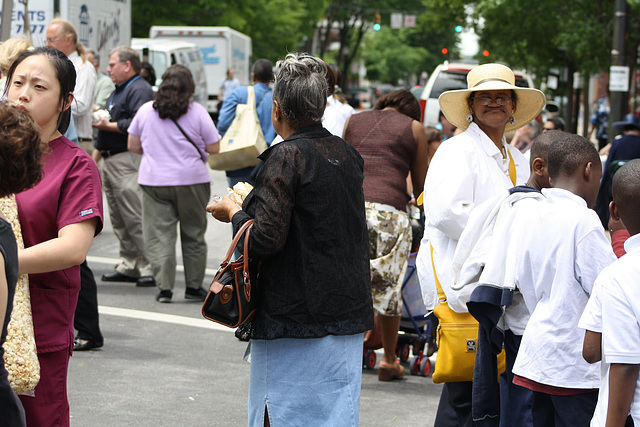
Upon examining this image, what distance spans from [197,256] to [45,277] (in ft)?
17.3

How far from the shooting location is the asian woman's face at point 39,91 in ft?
10.2

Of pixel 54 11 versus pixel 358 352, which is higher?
pixel 54 11

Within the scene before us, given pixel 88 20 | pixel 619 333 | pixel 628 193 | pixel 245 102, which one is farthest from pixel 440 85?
pixel 619 333

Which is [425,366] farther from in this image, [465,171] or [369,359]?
[465,171]

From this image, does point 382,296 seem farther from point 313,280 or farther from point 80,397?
point 313,280

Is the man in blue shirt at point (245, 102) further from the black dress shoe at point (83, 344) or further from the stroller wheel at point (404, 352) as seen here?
the stroller wheel at point (404, 352)

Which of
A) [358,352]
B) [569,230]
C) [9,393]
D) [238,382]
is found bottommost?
[238,382]

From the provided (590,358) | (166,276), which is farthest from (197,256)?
(590,358)

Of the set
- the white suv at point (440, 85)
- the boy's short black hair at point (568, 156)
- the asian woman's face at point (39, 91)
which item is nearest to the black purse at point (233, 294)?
the asian woman's face at point (39, 91)

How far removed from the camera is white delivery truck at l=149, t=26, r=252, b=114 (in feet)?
102

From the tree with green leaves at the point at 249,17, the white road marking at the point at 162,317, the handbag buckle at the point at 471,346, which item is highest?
the tree with green leaves at the point at 249,17

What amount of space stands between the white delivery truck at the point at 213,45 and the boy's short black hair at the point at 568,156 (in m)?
27.5

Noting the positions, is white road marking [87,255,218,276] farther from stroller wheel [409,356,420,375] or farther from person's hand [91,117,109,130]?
stroller wheel [409,356,420,375]

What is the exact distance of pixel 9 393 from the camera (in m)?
2.39
